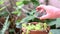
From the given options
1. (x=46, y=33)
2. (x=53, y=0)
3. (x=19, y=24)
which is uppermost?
(x=53, y=0)

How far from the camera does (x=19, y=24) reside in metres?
1.41

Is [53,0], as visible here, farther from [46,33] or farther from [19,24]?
[46,33]

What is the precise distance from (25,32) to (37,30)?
104 millimetres

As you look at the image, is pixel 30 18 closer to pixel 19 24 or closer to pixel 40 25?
pixel 19 24

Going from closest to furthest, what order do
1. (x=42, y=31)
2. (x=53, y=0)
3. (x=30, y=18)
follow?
(x=42, y=31), (x=30, y=18), (x=53, y=0)

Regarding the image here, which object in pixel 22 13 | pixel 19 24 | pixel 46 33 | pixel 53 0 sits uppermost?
pixel 53 0

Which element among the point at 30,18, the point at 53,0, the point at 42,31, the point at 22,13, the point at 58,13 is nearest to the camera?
the point at 58,13

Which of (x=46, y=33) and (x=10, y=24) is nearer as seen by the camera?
(x=46, y=33)

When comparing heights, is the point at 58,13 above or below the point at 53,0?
below

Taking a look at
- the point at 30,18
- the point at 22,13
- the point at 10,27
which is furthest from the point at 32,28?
the point at 10,27

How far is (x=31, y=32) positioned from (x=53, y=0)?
32.0 inches

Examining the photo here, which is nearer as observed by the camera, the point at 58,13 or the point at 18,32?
the point at 58,13

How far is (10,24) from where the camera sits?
1.63 m

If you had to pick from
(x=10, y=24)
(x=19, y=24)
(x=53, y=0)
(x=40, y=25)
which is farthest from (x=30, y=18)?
(x=53, y=0)
